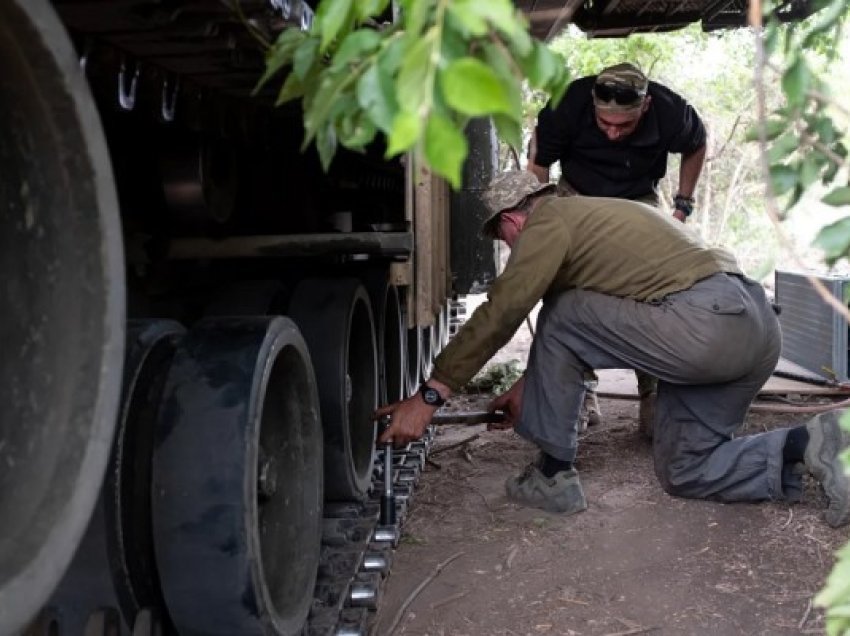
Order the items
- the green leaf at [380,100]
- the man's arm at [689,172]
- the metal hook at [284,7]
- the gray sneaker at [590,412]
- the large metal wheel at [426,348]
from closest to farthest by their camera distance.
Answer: the green leaf at [380,100], the metal hook at [284,7], the man's arm at [689,172], the gray sneaker at [590,412], the large metal wheel at [426,348]

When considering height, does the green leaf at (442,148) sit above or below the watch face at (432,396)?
above

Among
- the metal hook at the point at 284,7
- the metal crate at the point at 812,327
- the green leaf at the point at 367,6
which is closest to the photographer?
the green leaf at the point at 367,6

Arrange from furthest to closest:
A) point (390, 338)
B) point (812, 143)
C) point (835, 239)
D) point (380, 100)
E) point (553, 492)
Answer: point (390, 338) < point (553, 492) < point (812, 143) < point (835, 239) < point (380, 100)

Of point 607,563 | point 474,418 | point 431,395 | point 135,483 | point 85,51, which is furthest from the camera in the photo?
point 474,418

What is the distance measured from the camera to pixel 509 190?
3.67 m

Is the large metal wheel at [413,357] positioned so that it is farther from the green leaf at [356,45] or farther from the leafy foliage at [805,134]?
the green leaf at [356,45]

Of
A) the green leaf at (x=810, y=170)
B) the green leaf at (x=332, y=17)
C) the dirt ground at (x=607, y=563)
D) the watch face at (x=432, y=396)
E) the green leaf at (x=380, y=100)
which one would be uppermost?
the green leaf at (x=332, y=17)

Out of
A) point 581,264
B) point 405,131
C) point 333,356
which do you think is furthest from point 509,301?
point 405,131

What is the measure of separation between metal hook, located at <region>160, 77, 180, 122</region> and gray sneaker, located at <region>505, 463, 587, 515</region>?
83.1 inches

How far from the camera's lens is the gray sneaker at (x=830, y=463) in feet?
11.4

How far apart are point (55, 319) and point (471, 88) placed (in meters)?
0.82

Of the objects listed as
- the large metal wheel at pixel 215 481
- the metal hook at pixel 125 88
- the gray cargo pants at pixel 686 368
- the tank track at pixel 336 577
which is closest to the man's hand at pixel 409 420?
the tank track at pixel 336 577

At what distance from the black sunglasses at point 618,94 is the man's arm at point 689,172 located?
2.18 feet

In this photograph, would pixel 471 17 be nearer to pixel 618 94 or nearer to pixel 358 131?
pixel 358 131
